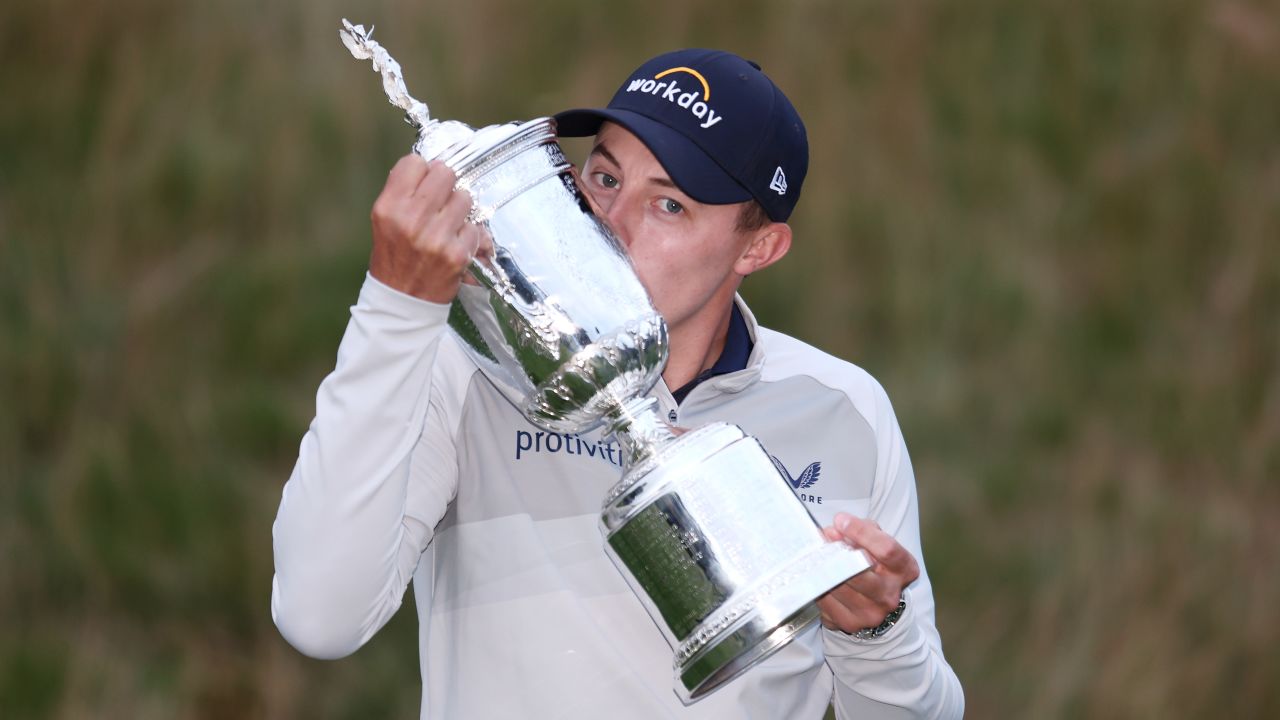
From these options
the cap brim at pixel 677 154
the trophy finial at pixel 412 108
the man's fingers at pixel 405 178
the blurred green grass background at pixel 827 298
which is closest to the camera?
the man's fingers at pixel 405 178

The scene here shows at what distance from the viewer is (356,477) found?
138 centimetres

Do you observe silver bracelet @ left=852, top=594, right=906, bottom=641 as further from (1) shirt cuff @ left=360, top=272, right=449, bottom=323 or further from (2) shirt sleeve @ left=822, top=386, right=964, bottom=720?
(1) shirt cuff @ left=360, top=272, right=449, bottom=323

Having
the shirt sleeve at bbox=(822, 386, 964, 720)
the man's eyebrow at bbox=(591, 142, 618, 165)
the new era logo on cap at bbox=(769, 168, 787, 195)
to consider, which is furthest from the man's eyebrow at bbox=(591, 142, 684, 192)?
the shirt sleeve at bbox=(822, 386, 964, 720)

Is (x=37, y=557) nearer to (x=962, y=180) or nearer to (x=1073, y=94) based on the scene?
(x=962, y=180)

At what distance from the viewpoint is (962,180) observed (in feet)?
14.3

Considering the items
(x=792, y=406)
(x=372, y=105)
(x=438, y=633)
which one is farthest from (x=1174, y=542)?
(x=438, y=633)

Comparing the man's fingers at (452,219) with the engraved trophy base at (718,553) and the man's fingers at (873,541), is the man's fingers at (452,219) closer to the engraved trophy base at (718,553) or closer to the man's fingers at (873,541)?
the engraved trophy base at (718,553)

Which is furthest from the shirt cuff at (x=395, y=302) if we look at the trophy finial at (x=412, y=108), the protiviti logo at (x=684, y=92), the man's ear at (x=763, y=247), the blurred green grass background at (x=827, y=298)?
the blurred green grass background at (x=827, y=298)

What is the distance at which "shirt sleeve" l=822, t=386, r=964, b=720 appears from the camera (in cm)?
163

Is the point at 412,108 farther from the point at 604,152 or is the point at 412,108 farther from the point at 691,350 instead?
the point at 691,350

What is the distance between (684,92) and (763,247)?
0.26 meters

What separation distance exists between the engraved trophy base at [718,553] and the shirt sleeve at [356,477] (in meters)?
0.21

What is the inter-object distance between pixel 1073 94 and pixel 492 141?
11.1 feet

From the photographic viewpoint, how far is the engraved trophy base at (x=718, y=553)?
4.58 feet
